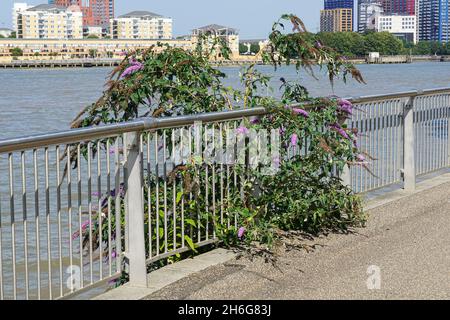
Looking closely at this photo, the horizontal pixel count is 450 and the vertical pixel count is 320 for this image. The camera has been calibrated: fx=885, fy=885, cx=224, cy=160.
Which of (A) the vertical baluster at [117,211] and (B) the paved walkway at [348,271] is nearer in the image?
(B) the paved walkway at [348,271]

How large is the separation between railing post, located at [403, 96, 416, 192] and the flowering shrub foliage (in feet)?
5.78

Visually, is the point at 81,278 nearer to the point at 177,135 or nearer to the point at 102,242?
the point at 102,242

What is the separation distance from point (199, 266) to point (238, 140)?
1148mm

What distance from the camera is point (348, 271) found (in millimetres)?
5973

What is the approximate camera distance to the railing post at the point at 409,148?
9375 mm

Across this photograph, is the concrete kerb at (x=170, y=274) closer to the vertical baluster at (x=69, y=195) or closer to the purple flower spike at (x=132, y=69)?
the vertical baluster at (x=69, y=195)

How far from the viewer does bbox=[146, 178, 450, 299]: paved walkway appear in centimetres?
541

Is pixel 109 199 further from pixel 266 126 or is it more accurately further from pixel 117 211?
pixel 266 126

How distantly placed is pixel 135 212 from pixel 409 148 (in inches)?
182

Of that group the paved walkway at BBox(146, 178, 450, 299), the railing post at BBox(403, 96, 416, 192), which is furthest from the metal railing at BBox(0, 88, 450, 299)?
the railing post at BBox(403, 96, 416, 192)

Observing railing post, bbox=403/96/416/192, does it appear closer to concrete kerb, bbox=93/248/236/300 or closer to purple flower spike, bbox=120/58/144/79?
purple flower spike, bbox=120/58/144/79

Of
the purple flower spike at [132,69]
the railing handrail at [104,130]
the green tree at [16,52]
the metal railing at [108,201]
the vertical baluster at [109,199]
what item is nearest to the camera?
the railing handrail at [104,130]

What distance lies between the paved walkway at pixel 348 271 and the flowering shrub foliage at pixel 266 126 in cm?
29

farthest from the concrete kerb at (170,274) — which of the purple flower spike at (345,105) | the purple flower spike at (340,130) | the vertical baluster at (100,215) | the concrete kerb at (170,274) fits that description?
the purple flower spike at (345,105)
